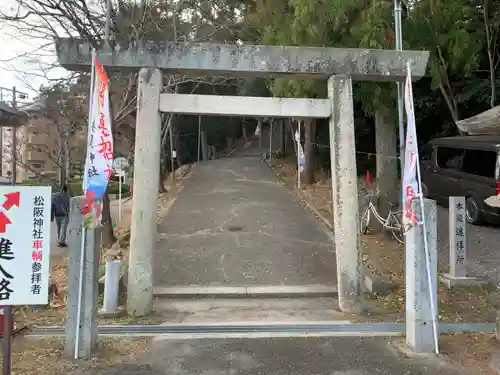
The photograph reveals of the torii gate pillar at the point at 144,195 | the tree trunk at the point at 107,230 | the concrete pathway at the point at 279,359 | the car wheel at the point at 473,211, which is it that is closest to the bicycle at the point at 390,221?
the car wheel at the point at 473,211

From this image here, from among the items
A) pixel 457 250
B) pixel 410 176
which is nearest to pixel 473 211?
pixel 457 250

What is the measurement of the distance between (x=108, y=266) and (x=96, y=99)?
8.68 ft

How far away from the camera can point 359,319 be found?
6.57 meters

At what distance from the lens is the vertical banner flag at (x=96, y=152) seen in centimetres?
537

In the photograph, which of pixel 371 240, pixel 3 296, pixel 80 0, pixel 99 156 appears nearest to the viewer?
pixel 3 296

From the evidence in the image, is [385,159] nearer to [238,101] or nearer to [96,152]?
[238,101]

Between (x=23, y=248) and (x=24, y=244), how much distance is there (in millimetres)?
40

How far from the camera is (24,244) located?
15.7 ft

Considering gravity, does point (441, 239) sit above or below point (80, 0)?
below

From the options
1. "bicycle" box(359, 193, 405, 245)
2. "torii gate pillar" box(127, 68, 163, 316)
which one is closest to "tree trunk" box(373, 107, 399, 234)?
"bicycle" box(359, 193, 405, 245)

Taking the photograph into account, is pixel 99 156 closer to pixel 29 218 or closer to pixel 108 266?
pixel 29 218

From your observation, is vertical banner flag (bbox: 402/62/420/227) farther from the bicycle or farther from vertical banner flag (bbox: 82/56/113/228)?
the bicycle

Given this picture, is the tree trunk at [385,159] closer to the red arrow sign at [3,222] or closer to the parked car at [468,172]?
the parked car at [468,172]

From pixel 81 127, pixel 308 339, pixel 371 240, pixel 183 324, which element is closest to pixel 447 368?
pixel 308 339
